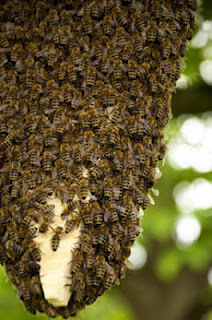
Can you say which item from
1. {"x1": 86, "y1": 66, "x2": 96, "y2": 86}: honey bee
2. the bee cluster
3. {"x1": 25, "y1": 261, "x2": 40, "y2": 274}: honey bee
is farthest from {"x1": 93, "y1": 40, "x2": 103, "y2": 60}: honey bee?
{"x1": 25, "y1": 261, "x2": 40, "y2": 274}: honey bee

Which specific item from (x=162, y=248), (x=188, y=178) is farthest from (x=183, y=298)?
(x=188, y=178)

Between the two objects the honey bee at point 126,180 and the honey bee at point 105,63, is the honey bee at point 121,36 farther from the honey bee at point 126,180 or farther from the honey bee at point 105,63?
the honey bee at point 126,180

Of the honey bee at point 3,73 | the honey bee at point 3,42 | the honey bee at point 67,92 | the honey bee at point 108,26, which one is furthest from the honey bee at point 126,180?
the honey bee at point 3,42

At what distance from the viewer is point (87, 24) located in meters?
3.70

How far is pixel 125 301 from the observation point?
15352mm

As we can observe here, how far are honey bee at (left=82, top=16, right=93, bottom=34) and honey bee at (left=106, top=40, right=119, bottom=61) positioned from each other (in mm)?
135

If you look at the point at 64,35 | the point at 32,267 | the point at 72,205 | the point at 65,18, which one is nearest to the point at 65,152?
the point at 72,205

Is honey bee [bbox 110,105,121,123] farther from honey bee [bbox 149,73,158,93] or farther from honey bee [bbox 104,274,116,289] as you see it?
honey bee [bbox 104,274,116,289]

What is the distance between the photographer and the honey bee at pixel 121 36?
3686 mm

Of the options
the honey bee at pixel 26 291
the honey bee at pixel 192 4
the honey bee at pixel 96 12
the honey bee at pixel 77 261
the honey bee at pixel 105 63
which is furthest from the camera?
the honey bee at pixel 192 4

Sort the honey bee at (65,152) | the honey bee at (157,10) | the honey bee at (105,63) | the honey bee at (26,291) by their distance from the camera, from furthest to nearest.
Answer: the honey bee at (157,10) < the honey bee at (105,63) < the honey bee at (65,152) < the honey bee at (26,291)

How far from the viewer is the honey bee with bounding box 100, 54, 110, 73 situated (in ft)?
11.8

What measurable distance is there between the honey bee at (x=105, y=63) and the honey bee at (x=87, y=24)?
0.19m

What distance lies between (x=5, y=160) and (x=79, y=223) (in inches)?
24.5
